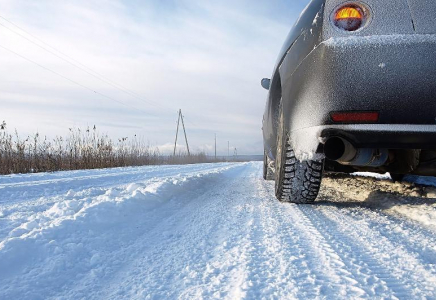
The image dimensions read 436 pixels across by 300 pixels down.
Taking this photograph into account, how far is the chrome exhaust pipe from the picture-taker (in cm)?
209

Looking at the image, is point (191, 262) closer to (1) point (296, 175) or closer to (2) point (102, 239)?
(2) point (102, 239)

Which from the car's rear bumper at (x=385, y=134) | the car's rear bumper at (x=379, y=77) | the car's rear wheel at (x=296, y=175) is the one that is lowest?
the car's rear wheel at (x=296, y=175)

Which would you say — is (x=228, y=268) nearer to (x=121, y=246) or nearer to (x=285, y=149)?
(x=121, y=246)

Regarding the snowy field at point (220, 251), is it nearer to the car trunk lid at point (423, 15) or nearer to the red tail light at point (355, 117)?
the red tail light at point (355, 117)

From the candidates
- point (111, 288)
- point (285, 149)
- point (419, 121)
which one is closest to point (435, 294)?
point (419, 121)

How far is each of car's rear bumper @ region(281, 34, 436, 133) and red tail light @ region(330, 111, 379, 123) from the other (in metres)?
0.02

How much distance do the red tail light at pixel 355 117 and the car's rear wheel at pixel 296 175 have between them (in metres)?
0.61

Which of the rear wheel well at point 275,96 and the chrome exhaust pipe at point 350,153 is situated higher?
the rear wheel well at point 275,96

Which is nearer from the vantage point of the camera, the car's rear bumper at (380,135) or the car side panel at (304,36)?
the car's rear bumper at (380,135)

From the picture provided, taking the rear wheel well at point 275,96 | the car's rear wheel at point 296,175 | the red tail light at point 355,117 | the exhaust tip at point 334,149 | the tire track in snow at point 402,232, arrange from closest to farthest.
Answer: the tire track in snow at point 402,232
the red tail light at point 355,117
the exhaust tip at point 334,149
the car's rear wheel at point 296,175
the rear wheel well at point 275,96

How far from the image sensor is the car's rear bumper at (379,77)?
161cm

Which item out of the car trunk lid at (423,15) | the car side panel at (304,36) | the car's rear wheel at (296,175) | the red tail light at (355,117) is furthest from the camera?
the car's rear wheel at (296,175)

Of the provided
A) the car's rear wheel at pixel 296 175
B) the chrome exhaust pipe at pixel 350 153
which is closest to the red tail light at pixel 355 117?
the chrome exhaust pipe at pixel 350 153

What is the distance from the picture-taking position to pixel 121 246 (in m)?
1.60
